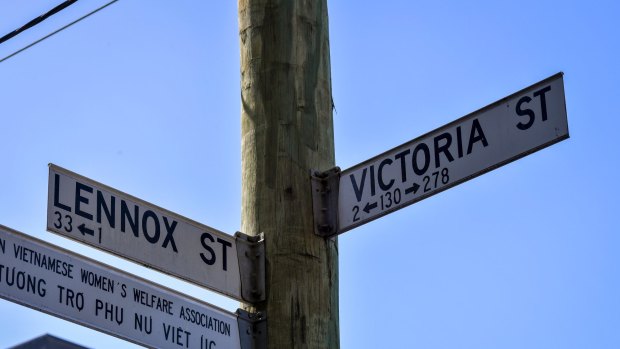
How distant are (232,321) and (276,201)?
58cm

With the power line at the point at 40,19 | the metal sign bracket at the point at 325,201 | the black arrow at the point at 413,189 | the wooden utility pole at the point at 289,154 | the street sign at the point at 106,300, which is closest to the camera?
the street sign at the point at 106,300

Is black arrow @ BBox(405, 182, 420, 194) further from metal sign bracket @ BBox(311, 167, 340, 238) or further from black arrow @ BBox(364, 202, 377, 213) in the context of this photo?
metal sign bracket @ BBox(311, 167, 340, 238)

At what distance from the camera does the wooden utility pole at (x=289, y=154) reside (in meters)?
5.86

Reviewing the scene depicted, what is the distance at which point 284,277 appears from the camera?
5.90m

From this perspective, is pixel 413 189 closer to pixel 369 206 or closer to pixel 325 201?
pixel 369 206

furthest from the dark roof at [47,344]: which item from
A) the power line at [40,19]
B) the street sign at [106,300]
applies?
the power line at [40,19]

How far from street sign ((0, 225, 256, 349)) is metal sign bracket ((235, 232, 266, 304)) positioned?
0.15 m

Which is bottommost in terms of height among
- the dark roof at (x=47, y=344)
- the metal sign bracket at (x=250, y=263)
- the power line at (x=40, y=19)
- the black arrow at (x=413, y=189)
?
the dark roof at (x=47, y=344)

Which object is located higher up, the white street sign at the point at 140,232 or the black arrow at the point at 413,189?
the black arrow at the point at 413,189

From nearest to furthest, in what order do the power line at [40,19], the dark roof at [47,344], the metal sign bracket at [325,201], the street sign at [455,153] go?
the dark roof at [47,344] → the street sign at [455,153] → the metal sign bracket at [325,201] → the power line at [40,19]

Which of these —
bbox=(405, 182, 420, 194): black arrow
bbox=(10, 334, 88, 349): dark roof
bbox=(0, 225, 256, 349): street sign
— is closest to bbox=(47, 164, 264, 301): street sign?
bbox=(0, 225, 256, 349): street sign

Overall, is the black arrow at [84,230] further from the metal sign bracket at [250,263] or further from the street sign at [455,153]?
the street sign at [455,153]

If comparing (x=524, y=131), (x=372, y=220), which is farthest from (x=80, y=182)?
(x=524, y=131)

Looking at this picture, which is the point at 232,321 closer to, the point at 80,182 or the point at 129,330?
the point at 129,330
